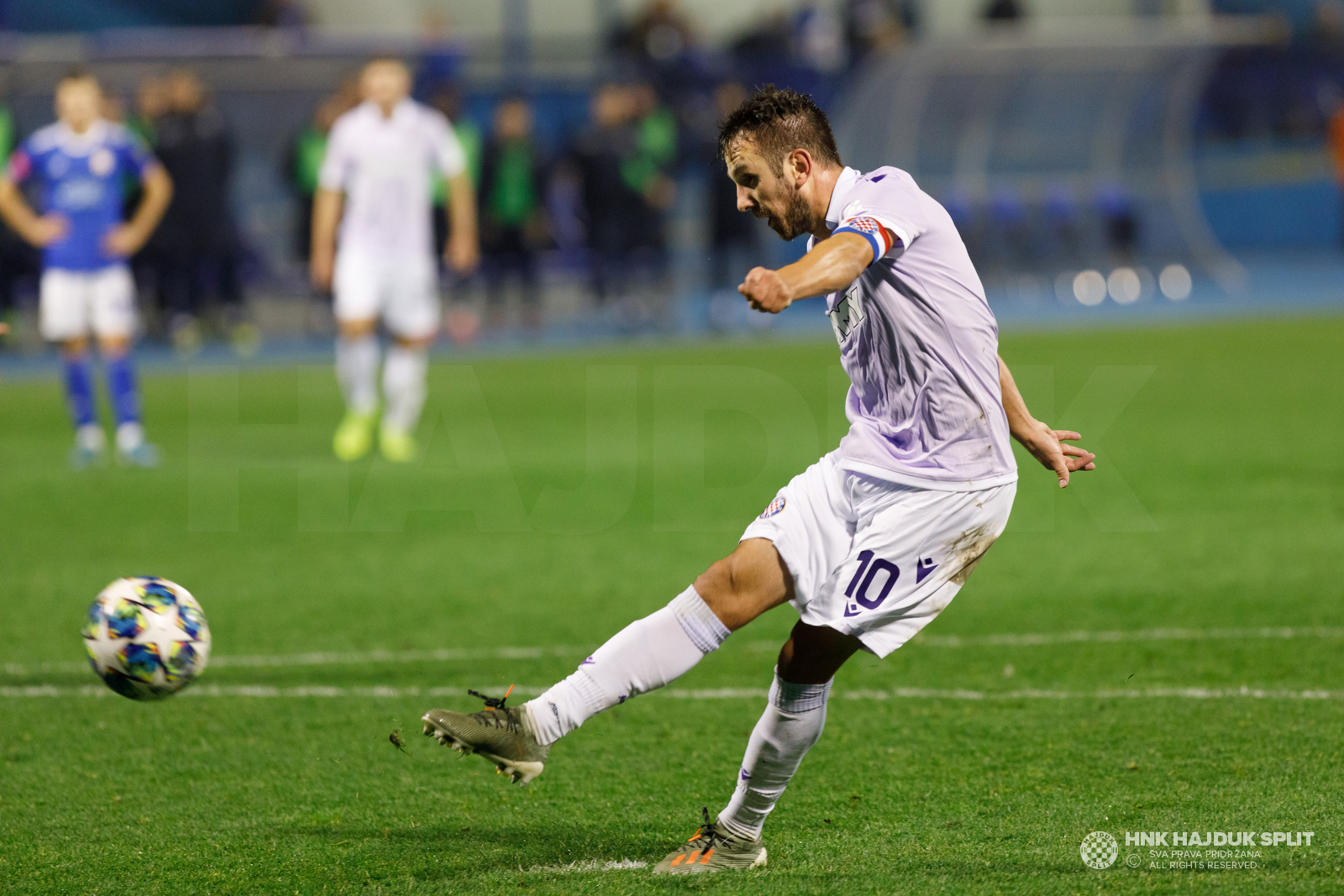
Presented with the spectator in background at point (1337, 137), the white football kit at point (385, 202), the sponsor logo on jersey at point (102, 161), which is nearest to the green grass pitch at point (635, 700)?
the white football kit at point (385, 202)

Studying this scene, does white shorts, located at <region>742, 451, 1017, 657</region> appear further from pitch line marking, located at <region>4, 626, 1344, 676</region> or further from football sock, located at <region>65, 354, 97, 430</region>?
football sock, located at <region>65, 354, 97, 430</region>

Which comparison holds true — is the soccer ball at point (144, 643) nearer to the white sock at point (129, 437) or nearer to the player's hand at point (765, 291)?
the player's hand at point (765, 291)

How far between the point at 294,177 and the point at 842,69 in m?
9.17

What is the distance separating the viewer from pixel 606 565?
817 centimetres

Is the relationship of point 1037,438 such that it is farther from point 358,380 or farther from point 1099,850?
point 358,380

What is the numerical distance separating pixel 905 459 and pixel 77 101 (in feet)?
30.0

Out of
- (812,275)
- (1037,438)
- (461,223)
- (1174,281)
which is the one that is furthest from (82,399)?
(1174,281)

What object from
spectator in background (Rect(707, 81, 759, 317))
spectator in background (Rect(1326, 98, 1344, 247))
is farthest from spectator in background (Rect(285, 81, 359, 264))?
spectator in background (Rect(1326, 98, 1344, 247))

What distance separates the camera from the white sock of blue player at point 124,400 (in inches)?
451

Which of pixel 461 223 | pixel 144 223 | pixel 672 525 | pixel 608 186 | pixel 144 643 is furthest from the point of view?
pixel 608 186

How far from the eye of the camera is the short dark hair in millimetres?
3789

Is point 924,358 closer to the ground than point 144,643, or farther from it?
farther from it

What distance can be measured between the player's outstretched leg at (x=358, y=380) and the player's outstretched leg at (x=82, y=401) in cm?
181

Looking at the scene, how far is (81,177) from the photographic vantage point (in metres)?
11.5
